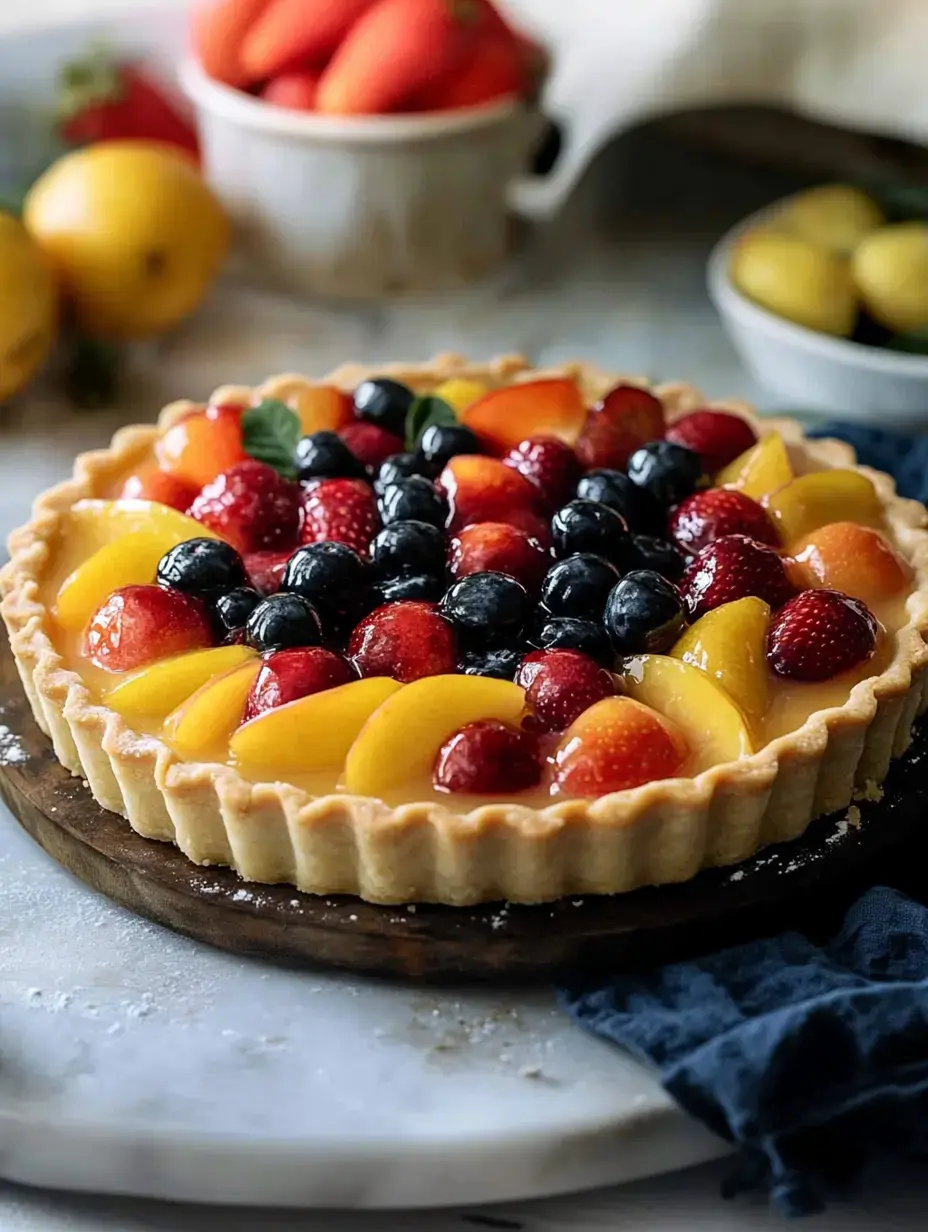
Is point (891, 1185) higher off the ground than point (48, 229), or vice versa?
point (48, 229)

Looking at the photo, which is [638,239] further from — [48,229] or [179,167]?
[48,229]

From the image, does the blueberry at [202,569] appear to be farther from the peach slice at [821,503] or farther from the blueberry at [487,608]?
the peach slice at [821,503]

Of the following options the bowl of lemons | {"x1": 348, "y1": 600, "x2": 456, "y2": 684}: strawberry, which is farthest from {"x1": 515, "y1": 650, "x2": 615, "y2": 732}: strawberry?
the bowl of lemons

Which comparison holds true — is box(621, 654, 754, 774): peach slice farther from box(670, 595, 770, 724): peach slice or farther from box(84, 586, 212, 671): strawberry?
box(84, 586, 212, 671): strawberry

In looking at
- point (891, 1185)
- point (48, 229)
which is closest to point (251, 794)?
point (891, 1185)

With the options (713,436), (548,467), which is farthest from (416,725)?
(713,436)

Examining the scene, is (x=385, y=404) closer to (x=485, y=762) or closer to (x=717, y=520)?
(x=717, y=520)
